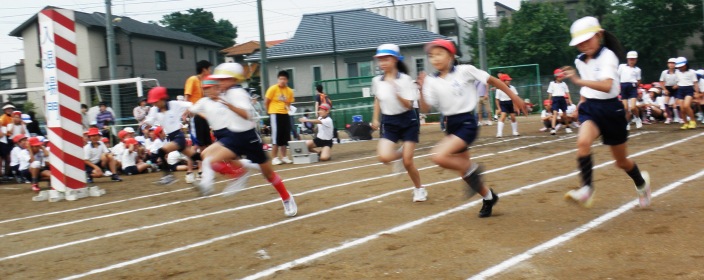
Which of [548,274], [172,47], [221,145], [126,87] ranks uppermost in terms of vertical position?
[172,47]

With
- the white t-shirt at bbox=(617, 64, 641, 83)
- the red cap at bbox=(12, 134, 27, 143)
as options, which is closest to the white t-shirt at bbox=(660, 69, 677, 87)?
the white t-shirt at bbox=(617, 64, 641, 83)

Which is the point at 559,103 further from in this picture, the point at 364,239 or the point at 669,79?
the point at 364,239

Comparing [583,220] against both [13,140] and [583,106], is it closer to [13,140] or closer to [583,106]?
[583,106]

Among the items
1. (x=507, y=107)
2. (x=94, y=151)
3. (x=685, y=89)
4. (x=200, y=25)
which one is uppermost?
(x=200, y=25)

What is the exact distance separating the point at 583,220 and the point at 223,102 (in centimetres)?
391

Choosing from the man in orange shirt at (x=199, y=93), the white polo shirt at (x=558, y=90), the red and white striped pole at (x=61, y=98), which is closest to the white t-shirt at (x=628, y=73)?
the white polo shirt at (x=558, y=90)

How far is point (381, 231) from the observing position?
683 centimetres

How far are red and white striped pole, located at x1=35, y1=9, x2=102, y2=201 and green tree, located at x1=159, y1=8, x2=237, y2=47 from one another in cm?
8264

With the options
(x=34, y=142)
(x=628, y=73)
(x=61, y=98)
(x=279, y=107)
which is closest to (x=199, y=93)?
(x=61, y=98)

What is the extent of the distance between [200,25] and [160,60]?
39187 millimetres

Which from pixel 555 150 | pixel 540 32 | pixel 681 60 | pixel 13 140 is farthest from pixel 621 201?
pixel 540 32

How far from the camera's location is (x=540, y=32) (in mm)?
54031

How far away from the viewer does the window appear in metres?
55.8

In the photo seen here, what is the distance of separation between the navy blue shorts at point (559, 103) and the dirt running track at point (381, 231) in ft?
21.8
